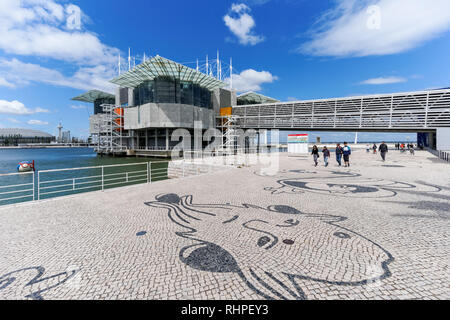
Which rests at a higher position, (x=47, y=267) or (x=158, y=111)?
(x=158, y=111)

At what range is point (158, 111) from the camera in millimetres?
42844

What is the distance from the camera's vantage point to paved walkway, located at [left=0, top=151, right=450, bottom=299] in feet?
8.15

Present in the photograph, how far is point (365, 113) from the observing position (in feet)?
128

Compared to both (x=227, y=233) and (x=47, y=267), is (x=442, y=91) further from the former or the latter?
(x=47, y=267)

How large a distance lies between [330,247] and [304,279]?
1.20 m

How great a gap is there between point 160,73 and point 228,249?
46020 mm

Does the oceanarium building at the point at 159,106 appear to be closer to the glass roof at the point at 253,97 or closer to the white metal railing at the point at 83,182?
the glass roof at the point at 253,97

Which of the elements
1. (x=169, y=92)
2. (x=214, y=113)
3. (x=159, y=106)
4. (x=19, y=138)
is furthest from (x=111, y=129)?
(x=19, y=138)

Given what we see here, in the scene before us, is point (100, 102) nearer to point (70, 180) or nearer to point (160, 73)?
point (160, 73)

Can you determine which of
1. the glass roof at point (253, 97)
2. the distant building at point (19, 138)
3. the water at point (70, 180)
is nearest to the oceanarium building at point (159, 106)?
the glass roof at point (253, 97)

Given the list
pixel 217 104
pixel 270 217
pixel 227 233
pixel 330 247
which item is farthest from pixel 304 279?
pixel 217 104

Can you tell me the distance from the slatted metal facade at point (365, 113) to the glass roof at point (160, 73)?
630 inches

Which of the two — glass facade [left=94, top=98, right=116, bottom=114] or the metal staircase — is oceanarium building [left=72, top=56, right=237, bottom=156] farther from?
glass facade [left=94, top=98, right=116, bottom=114]
